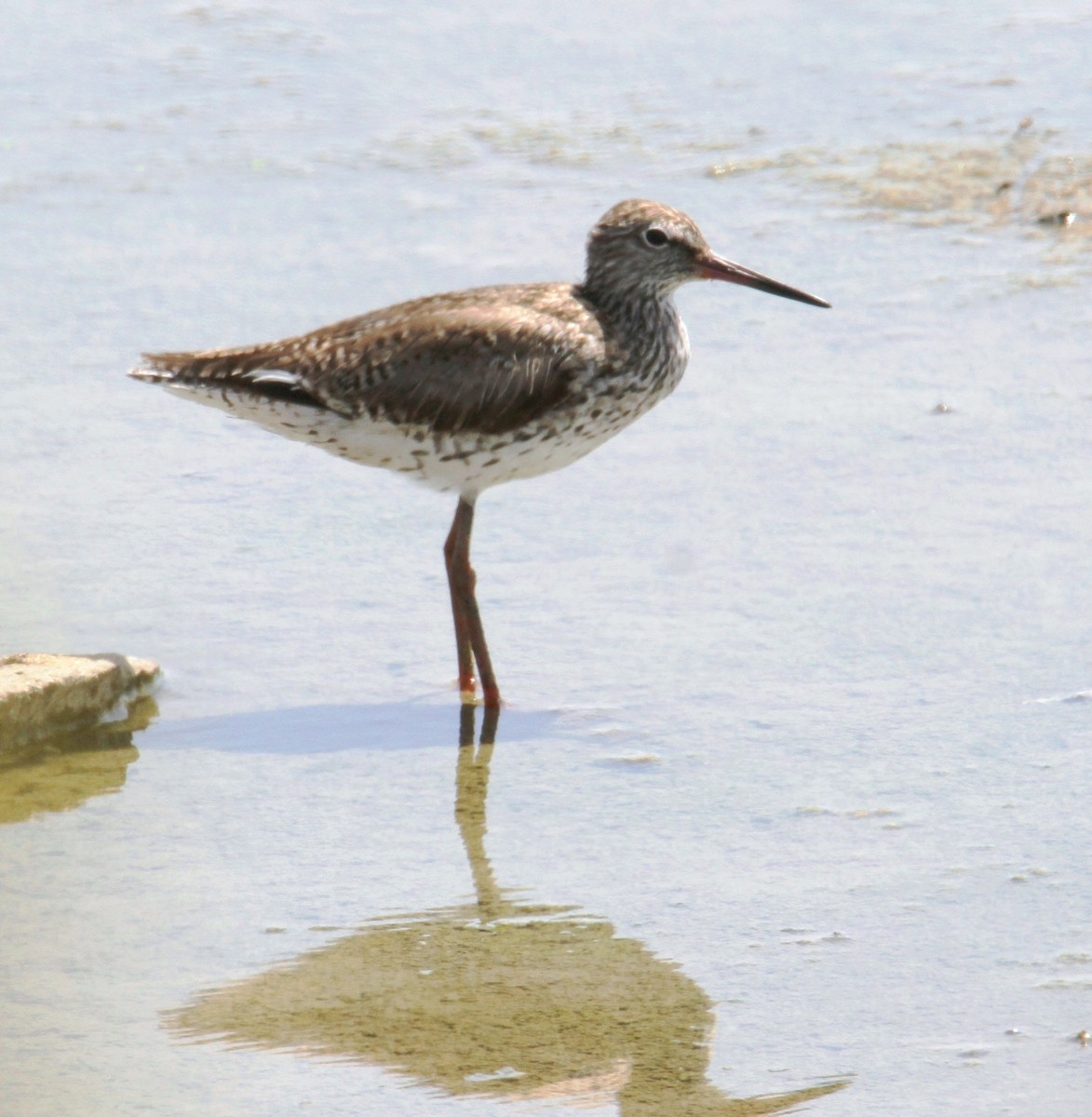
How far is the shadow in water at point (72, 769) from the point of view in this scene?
546cm

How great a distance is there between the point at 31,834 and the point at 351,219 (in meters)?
4.70

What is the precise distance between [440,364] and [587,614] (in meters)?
0.91

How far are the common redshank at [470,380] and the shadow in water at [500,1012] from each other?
52.5 inches

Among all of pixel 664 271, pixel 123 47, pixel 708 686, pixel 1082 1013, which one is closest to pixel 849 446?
pixel 664 271

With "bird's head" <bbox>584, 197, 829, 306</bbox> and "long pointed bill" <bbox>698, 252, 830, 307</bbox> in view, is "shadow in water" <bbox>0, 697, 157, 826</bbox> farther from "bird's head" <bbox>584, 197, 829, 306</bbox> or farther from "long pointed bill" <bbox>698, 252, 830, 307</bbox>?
"long pointed bill" <bbox>698, 252, 830, 307</bbox>

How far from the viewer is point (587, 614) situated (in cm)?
636

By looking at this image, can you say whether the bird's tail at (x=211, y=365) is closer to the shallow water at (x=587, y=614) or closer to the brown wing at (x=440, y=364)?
the brown wing at (x=440, y=364)

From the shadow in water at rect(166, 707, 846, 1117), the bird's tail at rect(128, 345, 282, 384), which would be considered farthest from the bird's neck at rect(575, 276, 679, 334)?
the shadow in water at rect(166, 707, 846, 1117)

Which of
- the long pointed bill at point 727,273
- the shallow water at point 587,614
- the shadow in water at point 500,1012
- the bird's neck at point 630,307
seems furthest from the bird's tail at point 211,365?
the shadow in water at point 500,1012

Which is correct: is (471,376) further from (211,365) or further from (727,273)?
(727,273)

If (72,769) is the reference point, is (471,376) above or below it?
above

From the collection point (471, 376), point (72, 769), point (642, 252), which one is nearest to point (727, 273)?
point (642, 252)

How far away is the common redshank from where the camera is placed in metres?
6.18

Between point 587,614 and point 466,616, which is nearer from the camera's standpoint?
point 466,616
